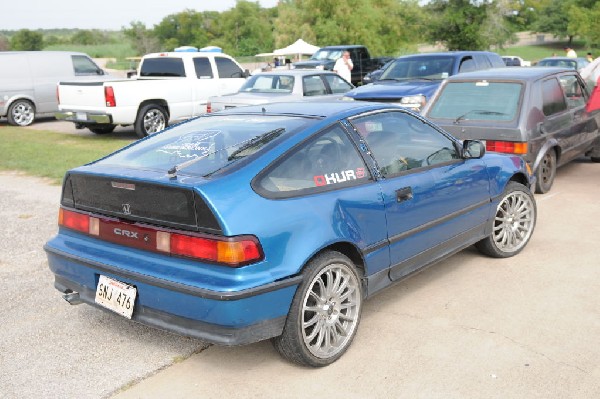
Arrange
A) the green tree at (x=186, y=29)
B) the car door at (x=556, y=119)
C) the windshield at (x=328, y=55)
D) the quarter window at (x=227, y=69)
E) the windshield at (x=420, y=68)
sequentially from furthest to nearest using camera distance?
the green tree at (x=186, y=29) → the windshield at (x=328, y=55) → the quarter window at (x=227, y=69) → the windshield at (x=420, y=68) → the car door at (x=556, y=119)

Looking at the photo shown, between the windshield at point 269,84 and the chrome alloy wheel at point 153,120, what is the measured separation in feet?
7.68

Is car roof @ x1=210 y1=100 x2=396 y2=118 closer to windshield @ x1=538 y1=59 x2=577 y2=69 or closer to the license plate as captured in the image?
the license plate

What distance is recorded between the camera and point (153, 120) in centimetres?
1432

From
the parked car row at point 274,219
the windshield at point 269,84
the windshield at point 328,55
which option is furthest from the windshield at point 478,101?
the windshield at point 328,55

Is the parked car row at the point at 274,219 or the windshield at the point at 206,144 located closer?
the parked car row at the point at 274,219

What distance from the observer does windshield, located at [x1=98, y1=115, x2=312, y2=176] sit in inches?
148

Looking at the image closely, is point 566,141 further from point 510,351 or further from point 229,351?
point 229,351

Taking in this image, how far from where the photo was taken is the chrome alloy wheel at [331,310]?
366cm

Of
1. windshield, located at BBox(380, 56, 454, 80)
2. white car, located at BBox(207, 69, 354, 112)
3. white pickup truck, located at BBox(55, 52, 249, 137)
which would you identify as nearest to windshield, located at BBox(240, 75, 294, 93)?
white car, located at BBox(207, 69, 354, 112)

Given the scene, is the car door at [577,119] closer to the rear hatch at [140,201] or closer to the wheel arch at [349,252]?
the wheel arch at [349,252]

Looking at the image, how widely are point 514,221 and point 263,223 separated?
10.3 feet

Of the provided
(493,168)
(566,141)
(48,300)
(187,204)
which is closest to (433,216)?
(493,168)

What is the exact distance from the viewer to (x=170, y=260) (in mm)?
3463

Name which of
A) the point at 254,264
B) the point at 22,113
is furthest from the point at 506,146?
the point at 22,113
